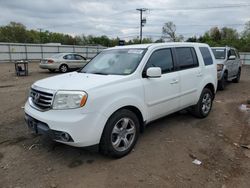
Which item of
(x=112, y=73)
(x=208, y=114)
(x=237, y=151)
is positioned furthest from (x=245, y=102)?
(x=112, y=73)

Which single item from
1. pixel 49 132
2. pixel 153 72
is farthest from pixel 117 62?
pixel 49 132

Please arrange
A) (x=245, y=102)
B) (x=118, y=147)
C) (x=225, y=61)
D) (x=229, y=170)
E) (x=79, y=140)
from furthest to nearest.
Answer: (x=225, y=61), (x=245, y=102), (x=118, y=147), (x=229, y=170), (x=79, y=140)

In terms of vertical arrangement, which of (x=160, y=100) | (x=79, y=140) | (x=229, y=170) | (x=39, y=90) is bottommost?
(x=229, y=170)

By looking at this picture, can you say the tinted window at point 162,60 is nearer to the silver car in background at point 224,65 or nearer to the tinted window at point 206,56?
the tinted window at point 206,56

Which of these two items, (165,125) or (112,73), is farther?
(165,125)

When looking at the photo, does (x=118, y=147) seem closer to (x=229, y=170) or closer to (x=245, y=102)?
(x=229, y=170)

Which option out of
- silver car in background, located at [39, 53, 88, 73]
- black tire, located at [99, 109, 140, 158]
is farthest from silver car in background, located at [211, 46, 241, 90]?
silver car in background, located at [39, 53, 88, 73]

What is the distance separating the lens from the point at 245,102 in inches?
293

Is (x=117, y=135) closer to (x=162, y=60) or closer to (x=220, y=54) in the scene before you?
(x=162, y=60)

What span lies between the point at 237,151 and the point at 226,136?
0.66 metres

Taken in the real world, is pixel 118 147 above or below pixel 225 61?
below

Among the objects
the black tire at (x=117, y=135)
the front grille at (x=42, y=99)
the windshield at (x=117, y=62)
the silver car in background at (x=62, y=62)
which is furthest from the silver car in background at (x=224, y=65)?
the silver car in background at (x=62, y=62)

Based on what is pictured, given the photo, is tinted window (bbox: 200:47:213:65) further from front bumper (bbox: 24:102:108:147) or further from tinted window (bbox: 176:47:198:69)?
front bumper (bbox: 24:102:108:147)

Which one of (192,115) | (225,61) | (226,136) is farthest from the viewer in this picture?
(225,61)
